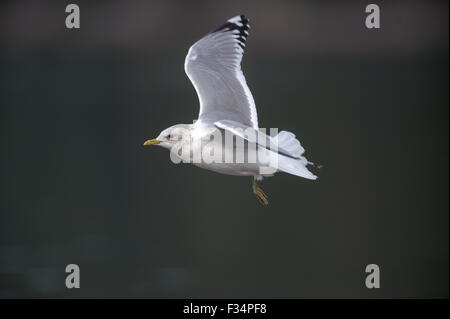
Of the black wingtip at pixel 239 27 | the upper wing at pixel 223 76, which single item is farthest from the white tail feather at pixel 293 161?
the black wingtip at pixel 239 27

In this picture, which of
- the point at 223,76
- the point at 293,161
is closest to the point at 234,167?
the point at 293,161

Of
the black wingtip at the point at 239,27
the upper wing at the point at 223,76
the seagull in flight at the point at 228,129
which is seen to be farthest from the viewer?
the black wingtip at the point at 239,27

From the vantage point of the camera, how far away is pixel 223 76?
265 cm

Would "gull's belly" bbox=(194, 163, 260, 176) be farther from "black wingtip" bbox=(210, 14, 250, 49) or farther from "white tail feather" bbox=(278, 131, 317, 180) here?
"black wingtip" bbox=(210, 14, 250, 49)

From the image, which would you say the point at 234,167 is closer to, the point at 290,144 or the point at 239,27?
the point at 290,144

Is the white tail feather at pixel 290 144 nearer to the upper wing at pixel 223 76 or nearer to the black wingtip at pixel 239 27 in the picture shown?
the upper wing at pixel 223 76

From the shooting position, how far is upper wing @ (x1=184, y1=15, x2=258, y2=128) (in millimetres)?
2555

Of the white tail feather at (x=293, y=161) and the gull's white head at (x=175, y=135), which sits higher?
the gull's white head at (x=175, y=135)

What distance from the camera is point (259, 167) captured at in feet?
7.62

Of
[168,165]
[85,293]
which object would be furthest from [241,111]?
[168,165]

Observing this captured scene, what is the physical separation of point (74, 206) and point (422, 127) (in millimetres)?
3743

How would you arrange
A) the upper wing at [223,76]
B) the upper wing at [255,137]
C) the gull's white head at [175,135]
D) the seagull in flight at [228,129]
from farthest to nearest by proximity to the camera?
1. the upper wing at [223,76]
2. the gull's white head at [175,135]
3. the seagull in flight at [228,129]
4. the upper wing at [255,137]

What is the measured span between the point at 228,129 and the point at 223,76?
21.0 inches

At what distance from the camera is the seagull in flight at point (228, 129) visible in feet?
7.44
